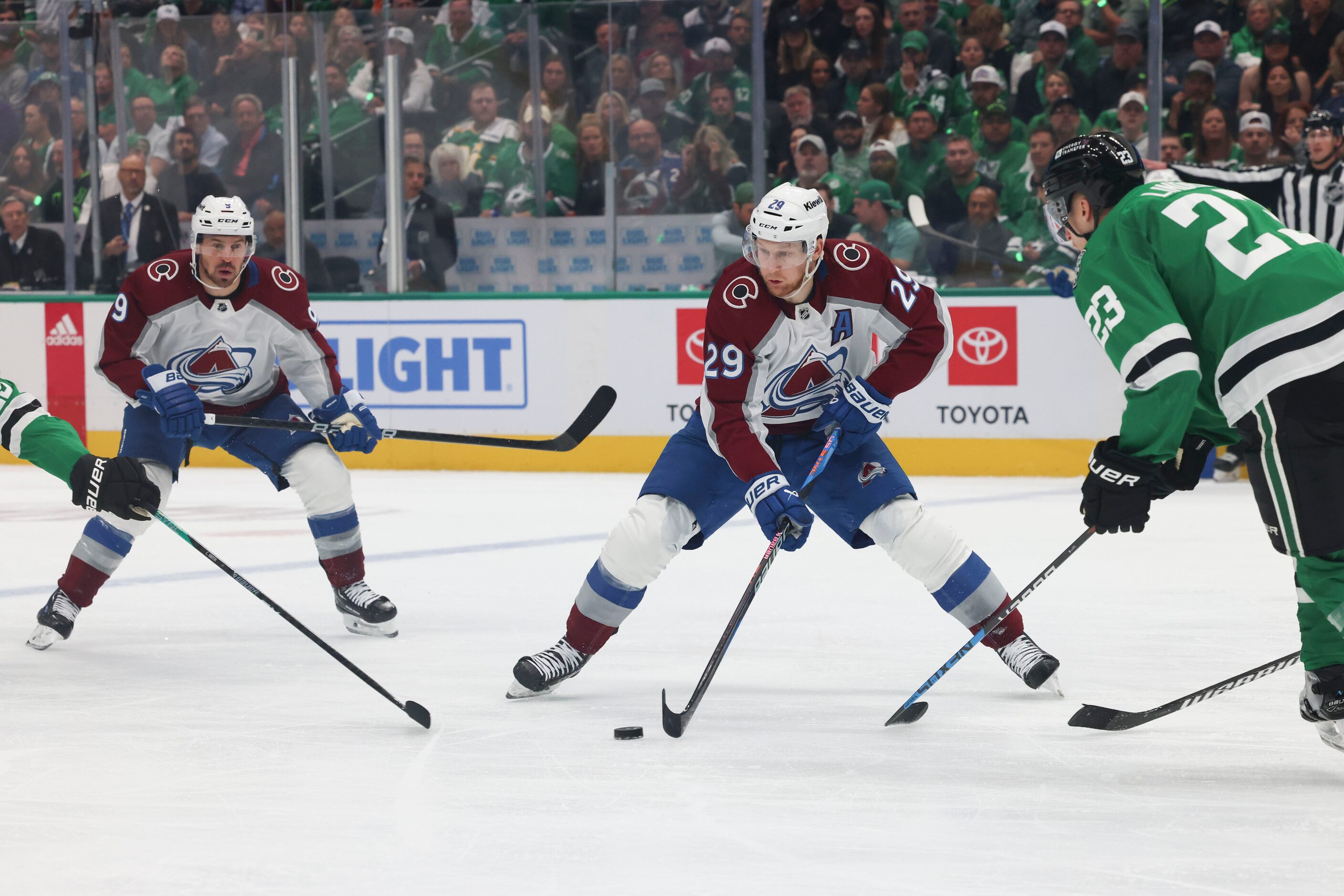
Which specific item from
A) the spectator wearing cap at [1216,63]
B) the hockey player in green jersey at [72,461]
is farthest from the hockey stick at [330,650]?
the spectator wearing cap at [1216,63]

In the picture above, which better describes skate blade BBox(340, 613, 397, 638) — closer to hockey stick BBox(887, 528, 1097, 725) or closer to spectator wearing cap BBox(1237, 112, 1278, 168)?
hockey stick BBox(887, 528, 1097, 725)

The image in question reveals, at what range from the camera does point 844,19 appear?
26.4ft

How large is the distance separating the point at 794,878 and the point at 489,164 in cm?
648

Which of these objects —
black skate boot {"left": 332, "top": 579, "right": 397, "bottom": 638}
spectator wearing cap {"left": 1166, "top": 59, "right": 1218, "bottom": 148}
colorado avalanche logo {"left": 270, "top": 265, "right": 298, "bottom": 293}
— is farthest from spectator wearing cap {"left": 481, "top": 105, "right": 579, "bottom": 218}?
black skate boot {"left": 332, "top": 579, "right": 397, "bottom": 638}

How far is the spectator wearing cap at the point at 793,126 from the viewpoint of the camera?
309 inches

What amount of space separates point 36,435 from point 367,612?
938 millimetres

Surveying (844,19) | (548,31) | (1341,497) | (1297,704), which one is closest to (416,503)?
(548,31)

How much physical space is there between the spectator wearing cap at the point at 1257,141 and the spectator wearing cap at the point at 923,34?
1.44 meters

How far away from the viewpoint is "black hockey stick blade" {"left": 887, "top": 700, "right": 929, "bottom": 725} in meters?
3.01

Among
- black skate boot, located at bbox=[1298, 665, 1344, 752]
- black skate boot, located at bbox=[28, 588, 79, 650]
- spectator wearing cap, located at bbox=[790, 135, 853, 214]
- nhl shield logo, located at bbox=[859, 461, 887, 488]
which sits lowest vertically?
black skate boot, located at bbox=[28, 588, 79, 650]

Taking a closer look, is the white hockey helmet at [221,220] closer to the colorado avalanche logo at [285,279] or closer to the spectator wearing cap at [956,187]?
the colorado avalanche logo at [285,279]

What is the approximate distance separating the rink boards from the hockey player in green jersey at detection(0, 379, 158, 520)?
4438 mm

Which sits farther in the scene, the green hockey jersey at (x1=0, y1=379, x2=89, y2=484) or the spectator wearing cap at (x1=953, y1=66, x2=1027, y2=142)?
the spectator wearing cap at (x1=953, y1=66, x2=1027, y2=142)

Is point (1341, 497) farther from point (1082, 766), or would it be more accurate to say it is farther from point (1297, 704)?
point (1297, 704)
